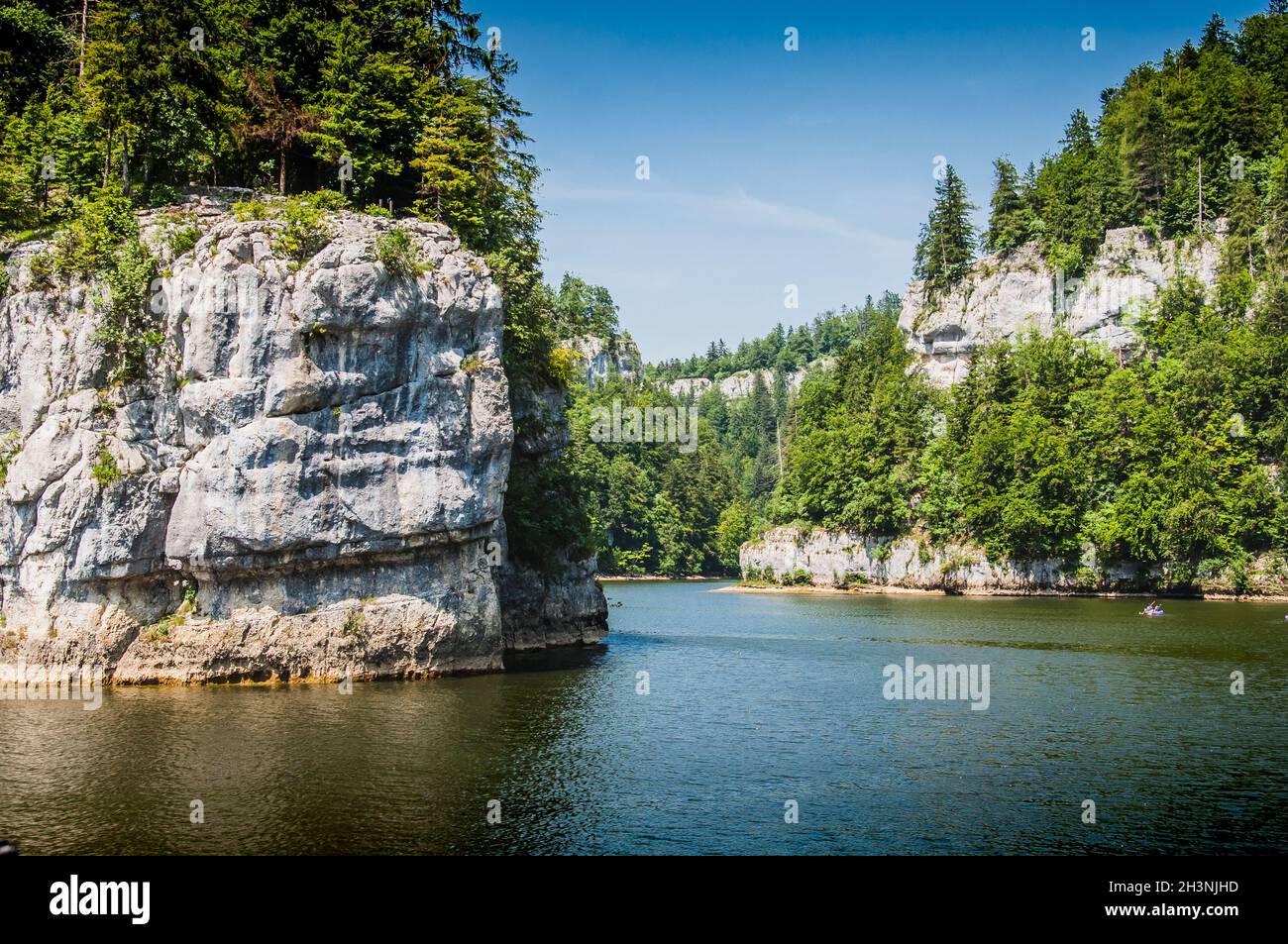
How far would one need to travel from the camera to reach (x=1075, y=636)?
49156 mm

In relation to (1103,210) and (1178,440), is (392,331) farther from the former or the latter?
(1103,210)

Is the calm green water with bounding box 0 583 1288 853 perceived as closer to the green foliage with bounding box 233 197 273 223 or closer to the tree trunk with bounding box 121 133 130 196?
the green foliage with bounding box 233 197 273 223

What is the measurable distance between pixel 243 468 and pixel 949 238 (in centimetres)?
8803

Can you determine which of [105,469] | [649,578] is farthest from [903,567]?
[105,469]

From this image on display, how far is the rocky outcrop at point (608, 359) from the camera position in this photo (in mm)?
143500

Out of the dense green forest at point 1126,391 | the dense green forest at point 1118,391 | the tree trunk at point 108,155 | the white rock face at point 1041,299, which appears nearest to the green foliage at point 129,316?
the tree trunk at point 108,155

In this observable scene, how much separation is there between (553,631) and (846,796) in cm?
2664

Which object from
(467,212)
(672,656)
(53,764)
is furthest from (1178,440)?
(53,764)

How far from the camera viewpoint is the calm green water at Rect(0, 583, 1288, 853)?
19.6 metres

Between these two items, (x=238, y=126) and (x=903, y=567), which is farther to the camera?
(x=903, y=567)

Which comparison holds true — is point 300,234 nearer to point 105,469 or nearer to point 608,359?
point 105,469

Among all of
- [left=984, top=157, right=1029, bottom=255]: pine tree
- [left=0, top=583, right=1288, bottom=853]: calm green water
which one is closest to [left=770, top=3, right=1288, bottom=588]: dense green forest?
[left=984, top=157, right=1029, bottom=255]: pine tree

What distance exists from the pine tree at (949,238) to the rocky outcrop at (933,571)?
31.2 metres

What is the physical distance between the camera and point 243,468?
3359cm
